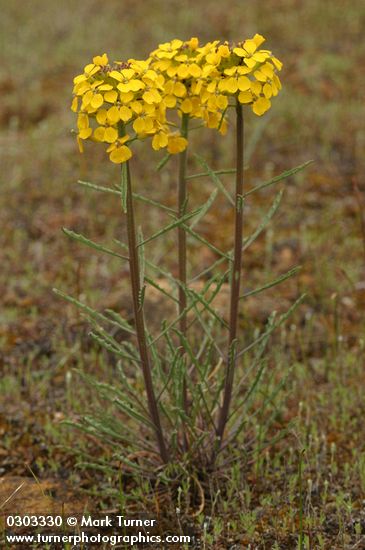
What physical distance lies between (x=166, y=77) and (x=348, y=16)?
5.24 meters

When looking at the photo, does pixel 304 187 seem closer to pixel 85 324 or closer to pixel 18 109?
pixel 85 324

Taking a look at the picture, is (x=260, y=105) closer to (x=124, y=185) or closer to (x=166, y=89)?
(x=166, y=89)

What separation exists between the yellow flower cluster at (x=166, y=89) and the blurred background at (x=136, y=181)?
112 cm

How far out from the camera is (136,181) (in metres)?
4.96

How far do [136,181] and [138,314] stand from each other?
9.18ft

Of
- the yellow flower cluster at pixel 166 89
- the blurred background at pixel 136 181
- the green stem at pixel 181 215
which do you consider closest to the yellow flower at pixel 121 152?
the yellow flower cluster at pixel 166 89

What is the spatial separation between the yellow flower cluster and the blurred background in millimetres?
1121

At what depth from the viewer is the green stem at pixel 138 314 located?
7.01 ft

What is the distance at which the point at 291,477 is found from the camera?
260cm

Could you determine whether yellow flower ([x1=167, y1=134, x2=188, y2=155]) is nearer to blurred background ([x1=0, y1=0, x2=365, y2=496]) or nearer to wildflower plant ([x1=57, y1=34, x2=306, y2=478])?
wildflower plant ([x1=57, y1=34, x2=306, y2=478])

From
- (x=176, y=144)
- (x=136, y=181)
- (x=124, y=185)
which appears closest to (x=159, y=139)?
(x=176, y=144)

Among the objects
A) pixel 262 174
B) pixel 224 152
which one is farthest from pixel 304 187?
pixel 224 152

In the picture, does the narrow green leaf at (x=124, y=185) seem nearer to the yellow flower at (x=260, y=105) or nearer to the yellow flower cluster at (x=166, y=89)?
the yellow flower cluster at (x=166, y=89)

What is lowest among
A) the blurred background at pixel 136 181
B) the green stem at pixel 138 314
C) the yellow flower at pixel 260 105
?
the green stem at pixel 138 314
